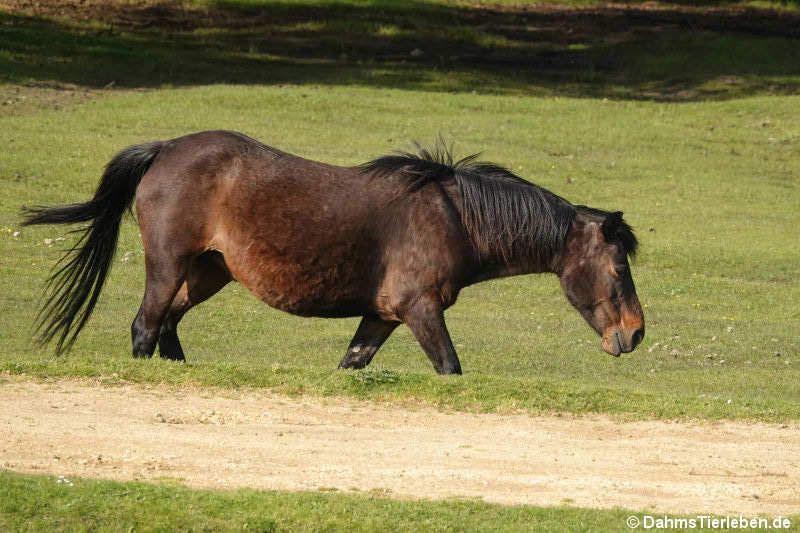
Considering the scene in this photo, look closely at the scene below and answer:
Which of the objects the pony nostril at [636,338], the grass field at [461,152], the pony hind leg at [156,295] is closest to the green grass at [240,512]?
the grass field at [461,152]

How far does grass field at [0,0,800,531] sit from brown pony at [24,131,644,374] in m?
0.62

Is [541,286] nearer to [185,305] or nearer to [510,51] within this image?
[185,305]

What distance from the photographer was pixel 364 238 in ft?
34.4

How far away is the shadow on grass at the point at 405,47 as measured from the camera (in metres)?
30.8

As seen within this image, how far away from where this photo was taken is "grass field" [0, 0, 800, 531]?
982cm

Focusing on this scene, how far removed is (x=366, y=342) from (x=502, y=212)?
1.55 meters

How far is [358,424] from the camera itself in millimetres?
9172

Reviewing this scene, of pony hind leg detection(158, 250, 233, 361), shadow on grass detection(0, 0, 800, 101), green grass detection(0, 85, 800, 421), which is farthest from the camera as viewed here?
shadow on grass detection(0, 0, 800, 101)

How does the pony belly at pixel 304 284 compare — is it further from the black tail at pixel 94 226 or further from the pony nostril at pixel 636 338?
the pony nostril at pixel 636 338

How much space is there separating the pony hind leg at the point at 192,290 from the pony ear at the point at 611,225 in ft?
10.1

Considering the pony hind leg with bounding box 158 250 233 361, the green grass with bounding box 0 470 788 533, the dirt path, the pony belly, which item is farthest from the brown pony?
the green grass with bounding box 0 470 788 533

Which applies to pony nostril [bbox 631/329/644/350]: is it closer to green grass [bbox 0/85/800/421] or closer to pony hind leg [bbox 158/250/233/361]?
green grass [bbox 0/85/800/421]

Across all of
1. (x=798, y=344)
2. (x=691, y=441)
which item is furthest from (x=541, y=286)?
(x=691, y=441)

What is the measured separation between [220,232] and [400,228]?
1424mm
